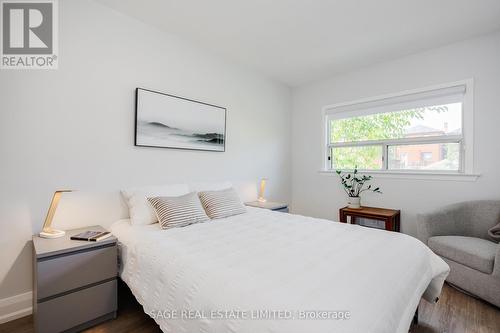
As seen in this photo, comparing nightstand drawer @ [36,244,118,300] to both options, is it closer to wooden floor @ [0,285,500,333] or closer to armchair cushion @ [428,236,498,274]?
wooden floor @ [0,285,500,333]

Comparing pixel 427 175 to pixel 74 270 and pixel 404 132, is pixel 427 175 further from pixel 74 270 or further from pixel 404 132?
pixel 74 270

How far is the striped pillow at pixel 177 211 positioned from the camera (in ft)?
6.74

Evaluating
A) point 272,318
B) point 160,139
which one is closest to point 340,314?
point 272,318

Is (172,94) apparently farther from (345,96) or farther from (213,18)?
(345,96)

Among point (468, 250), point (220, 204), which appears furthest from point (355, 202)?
point (220, 204)

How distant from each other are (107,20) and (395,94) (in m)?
3.45

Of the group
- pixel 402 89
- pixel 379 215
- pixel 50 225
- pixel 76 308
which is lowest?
pixel 76 308

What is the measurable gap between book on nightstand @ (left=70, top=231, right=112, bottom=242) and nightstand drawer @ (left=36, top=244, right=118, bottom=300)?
0.25 feet

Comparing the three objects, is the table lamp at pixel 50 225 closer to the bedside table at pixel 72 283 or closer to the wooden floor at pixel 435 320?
the bedside table at pixel 72 283

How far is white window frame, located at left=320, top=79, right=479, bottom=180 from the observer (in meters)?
2.69

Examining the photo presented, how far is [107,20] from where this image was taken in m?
2.22

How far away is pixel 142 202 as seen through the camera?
2.22 meters

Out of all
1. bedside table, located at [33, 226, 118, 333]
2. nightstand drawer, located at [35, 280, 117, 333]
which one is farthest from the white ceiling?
nightstand drawer, located at [35, 280, 117, 333]

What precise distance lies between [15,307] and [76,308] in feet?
2.12
